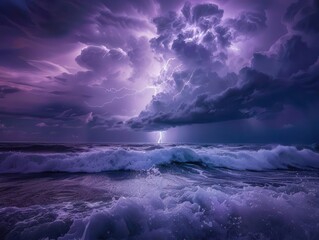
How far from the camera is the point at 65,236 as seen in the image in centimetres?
427

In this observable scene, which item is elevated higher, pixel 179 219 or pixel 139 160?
pixel 139 160

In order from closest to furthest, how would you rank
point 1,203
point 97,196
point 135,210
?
1. point 135,210
2. point 1,203
3. point 97,196

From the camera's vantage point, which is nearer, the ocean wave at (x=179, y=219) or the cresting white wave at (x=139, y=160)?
the ocean wave at (x=179, y=219)

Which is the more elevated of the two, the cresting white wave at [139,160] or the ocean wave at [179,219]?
the cresting white wave at [139,160]

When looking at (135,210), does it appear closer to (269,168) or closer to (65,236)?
(65,236)

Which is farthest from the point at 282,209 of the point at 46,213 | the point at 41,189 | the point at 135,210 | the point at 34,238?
the point at 41,189

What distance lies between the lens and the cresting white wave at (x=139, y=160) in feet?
51.5

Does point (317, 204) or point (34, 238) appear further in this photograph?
point (317, 204)

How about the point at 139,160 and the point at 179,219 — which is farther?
the point at 139,160

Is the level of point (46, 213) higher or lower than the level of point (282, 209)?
lower

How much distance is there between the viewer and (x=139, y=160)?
57.3 ft

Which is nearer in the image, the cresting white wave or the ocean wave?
the ocean wave

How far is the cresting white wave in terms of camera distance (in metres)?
15.7

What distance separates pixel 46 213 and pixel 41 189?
4.11m
